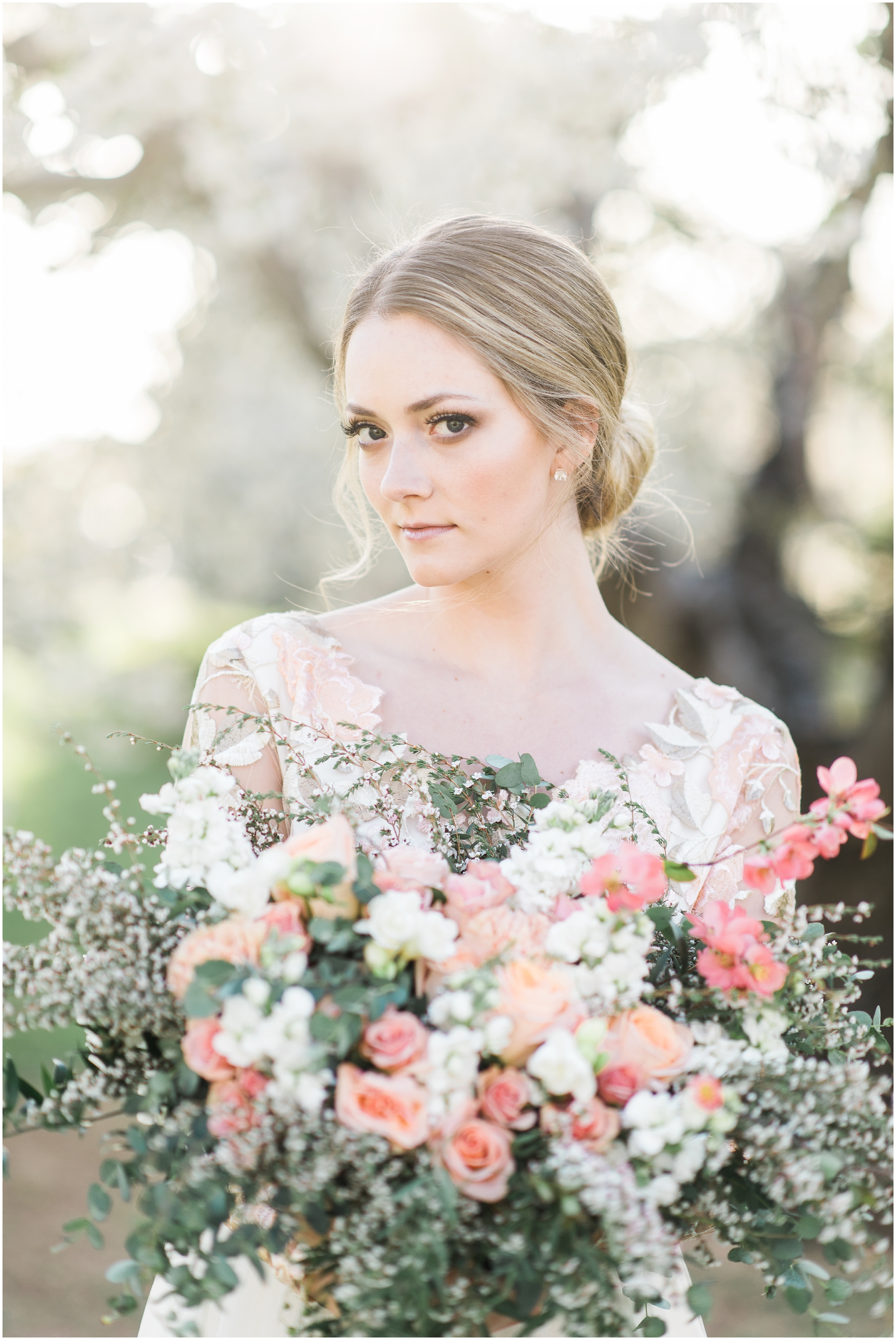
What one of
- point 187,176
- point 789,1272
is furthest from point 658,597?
point 789,1272

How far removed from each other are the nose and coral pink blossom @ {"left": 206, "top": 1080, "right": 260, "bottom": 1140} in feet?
3.99

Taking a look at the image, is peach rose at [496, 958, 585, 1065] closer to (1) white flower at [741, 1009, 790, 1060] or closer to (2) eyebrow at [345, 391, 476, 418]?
(1) white flower at [741, 1009, 790, 1060]

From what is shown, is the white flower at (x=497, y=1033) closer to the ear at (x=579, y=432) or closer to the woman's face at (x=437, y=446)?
the woman's face at (x=437, y=446)

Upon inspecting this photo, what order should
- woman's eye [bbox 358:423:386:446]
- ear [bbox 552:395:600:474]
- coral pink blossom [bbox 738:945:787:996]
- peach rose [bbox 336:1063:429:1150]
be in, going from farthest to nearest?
ear [bbox 552:395:600:474], woman's eye [bbox 358:423:386:446], coral pink blossom [bbox 738:945:787:996], peach rose [bbox 336:1063:429:1150]

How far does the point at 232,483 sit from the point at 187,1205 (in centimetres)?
978

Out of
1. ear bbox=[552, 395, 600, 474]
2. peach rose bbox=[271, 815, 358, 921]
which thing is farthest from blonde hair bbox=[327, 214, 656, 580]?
peach rose bbox=[271, 815, 358, 921]

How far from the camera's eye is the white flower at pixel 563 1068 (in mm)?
1188

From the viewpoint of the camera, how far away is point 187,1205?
120cm

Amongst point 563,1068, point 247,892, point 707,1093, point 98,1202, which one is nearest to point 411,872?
point 247,892

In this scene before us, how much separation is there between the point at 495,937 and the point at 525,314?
140cm

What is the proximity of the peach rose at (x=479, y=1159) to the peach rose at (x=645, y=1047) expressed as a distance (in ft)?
0.50

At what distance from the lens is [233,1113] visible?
1219 millimetres

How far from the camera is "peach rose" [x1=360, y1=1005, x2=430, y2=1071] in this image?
118 centimetres

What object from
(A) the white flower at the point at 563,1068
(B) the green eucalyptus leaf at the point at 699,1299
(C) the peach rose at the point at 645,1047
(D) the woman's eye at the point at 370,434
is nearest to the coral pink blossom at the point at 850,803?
(C) the peach rose at the point at 645,1047
